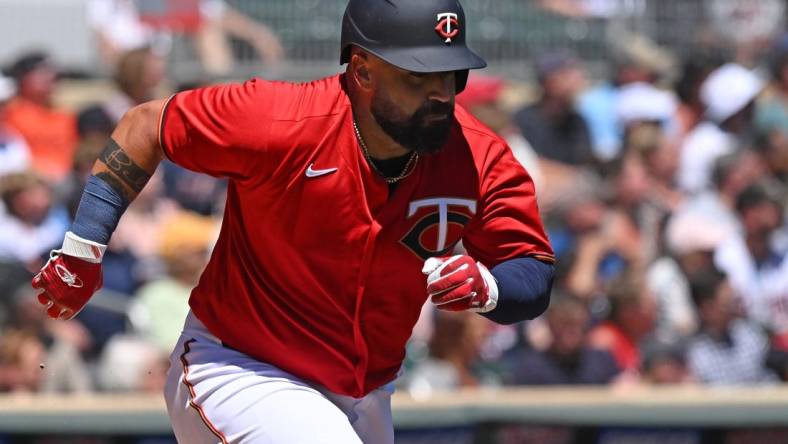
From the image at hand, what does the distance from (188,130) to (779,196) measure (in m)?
6.71

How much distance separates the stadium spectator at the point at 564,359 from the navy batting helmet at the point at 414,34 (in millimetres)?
3860

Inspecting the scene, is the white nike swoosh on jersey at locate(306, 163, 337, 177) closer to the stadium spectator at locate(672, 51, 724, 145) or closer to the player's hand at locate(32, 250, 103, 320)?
the player's hand at locate(32, 250, 103, 320)

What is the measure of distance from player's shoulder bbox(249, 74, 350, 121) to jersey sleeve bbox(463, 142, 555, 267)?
488 mm

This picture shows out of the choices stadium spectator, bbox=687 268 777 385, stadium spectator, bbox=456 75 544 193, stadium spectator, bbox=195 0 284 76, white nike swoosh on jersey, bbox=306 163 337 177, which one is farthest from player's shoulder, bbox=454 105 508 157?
stadium spectator, bbox=195 0 284 76

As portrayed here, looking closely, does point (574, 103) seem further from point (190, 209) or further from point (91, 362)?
point (91, 362)

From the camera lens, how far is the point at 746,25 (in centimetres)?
1280

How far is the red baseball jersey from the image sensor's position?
4.21 m

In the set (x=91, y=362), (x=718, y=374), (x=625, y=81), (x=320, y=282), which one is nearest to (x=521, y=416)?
(x=718, y=374)

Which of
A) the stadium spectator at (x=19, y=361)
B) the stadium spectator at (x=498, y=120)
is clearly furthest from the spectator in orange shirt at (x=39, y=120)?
the stadium spectator at (x=498, y=120)

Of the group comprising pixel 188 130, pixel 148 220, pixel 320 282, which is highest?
pixel 188 130

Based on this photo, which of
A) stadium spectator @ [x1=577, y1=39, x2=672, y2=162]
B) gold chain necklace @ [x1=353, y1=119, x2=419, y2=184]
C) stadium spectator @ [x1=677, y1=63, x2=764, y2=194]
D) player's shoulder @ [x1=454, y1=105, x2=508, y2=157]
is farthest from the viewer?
stadium spectator @ [x1=577, y1=39, x2=672, y2=162]

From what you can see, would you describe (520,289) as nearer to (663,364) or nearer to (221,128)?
(221,128)

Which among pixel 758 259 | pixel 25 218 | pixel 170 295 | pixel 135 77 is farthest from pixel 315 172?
pixel 758 259

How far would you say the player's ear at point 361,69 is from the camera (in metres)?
4.29
